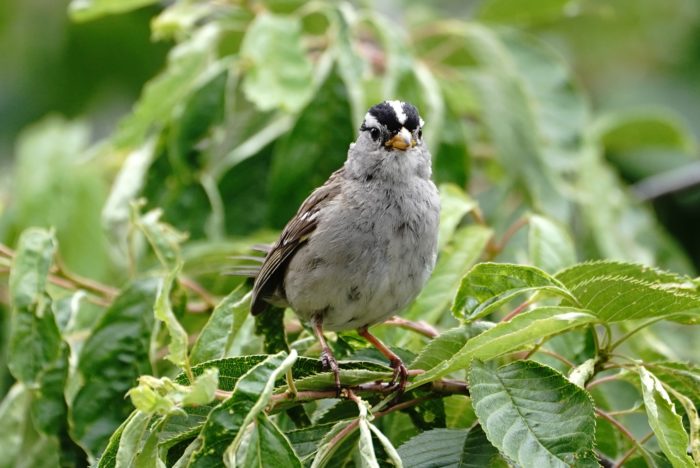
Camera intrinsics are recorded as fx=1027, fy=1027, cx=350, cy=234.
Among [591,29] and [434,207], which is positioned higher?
[434,207]

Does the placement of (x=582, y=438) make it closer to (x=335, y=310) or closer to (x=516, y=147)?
(x=335, y=310)

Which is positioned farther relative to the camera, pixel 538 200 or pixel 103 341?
pixel 538 200

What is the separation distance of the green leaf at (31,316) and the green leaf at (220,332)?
0.49 m

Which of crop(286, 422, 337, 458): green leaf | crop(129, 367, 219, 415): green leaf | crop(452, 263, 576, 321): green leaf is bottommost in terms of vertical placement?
crop(286, 422, 337, 458): green leaf

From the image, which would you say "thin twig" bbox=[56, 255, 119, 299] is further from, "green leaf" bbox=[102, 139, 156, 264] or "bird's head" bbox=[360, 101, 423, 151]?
"bird's head" bbox=[360, 101, 423, 151]

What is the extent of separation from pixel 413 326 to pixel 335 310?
0.32m

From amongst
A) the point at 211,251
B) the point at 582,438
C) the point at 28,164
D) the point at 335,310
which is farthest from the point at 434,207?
the point at 28,164

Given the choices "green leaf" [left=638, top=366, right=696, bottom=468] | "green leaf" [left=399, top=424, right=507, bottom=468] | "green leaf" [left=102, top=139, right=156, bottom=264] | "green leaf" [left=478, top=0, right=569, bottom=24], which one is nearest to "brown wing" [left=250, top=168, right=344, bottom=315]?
"green leaf" [left=102, top=139, right=156, bottom=264]

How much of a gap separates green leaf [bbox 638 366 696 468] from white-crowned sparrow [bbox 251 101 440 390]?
41.0 inches

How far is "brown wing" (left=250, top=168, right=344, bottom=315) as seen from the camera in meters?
3.57

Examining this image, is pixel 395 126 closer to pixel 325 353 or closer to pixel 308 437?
pixel 325 353

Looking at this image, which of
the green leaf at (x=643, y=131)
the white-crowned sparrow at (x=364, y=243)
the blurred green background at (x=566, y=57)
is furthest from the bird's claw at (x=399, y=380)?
the blurred green background at (x=566, y=57)

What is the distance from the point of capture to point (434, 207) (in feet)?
12.0

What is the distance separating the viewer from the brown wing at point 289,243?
11.7ft
